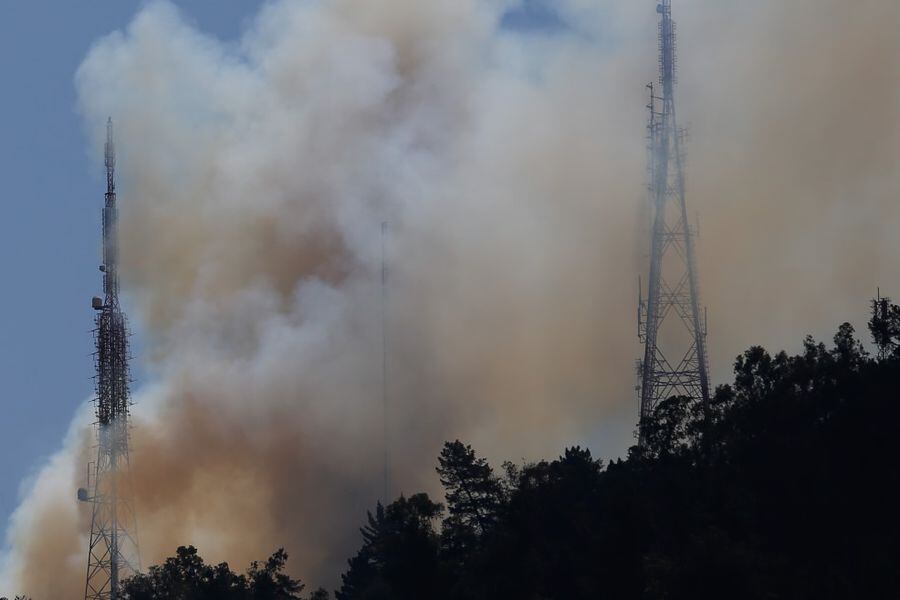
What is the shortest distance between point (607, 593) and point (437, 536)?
2685 centimetres

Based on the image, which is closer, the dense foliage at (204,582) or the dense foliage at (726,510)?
the dense foliage at (726,510)

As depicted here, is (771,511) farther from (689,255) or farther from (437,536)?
(437,536)

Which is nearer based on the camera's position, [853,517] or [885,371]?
[853,517]

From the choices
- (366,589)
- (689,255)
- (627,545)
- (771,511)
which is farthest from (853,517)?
(366,589)

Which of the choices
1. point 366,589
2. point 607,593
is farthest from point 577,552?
point 366,589

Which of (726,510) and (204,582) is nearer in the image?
(726,510)

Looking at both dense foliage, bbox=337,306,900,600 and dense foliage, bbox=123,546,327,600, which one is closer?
dense foliage, bbox=337,306,900,600

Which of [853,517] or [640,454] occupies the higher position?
[640,454]

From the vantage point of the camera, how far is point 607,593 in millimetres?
119938

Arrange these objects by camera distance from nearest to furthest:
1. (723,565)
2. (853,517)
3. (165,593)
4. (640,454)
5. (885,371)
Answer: (723,565) → (853,517) → (885,371) → (640,454) → (165,593)

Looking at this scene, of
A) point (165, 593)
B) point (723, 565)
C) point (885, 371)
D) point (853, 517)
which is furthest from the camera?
point (165, 593)

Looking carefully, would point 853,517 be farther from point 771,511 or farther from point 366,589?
point 366,589

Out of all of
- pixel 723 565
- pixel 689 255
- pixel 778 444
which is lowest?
pixel 723 565

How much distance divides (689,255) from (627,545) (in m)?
23.8
